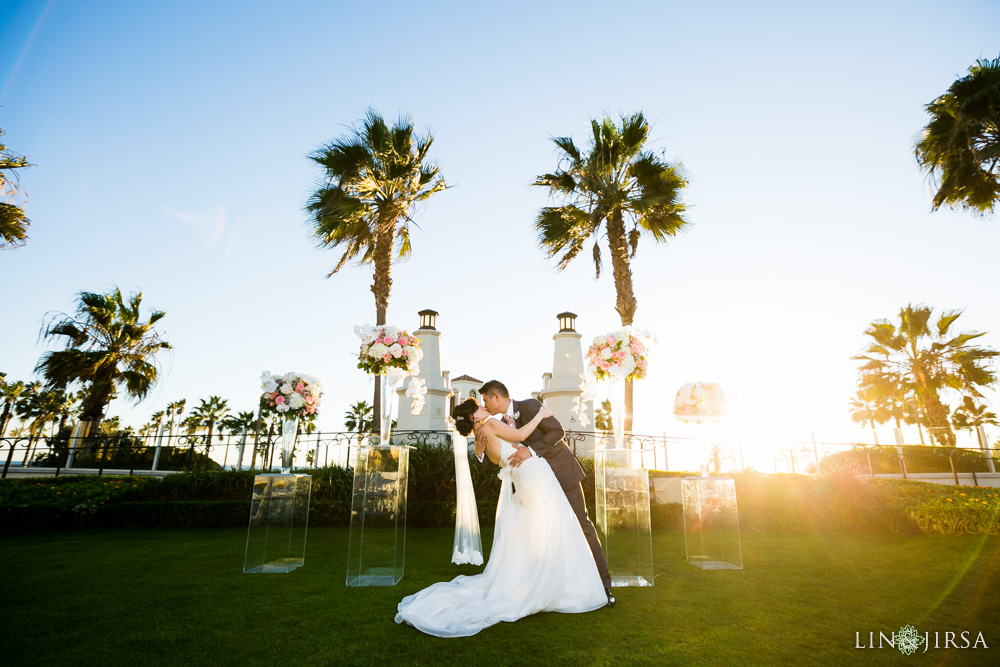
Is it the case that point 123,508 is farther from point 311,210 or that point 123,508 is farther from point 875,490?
point 875,490

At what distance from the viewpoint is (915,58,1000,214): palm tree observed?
12008 mm

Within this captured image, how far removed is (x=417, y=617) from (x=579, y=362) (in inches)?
800

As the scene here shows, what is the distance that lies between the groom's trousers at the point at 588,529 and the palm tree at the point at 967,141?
14723 millimetres

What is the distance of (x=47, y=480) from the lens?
11.2 m

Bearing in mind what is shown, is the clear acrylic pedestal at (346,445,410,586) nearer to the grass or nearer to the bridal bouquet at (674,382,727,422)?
the grass

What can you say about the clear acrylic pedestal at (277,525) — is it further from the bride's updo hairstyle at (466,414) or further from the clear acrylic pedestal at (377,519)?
the bride's updo hairstyle at (466,414)

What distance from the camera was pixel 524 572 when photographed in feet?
14.6

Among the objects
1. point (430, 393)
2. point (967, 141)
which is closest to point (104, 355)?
point (430, 393)

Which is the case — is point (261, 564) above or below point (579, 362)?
below

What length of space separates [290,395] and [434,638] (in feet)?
15.4

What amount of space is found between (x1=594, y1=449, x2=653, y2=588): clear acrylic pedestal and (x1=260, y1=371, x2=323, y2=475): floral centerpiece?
4344 mm

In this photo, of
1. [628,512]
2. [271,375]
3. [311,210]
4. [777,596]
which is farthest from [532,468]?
[311,210]

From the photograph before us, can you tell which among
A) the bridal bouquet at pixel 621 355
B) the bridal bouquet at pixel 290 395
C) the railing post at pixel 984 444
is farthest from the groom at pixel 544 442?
the railing post at pixel 984 444

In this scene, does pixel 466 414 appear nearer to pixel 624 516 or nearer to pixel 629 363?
pixel 624 516
